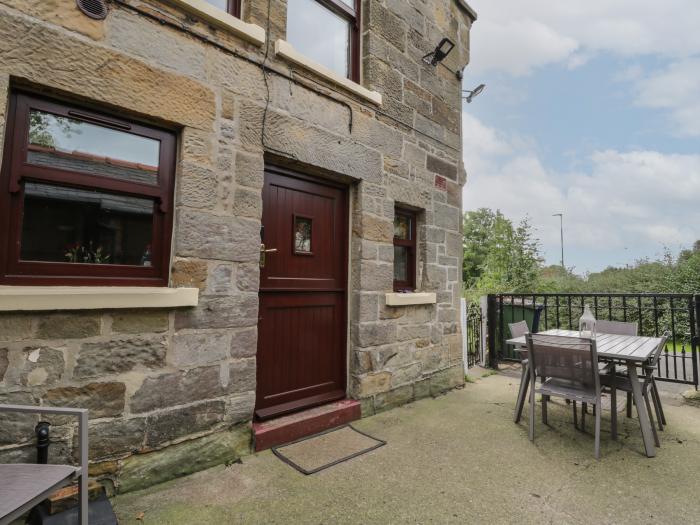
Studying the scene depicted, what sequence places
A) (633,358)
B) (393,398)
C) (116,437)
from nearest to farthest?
1. (116,437)
2. (633,358)
3. (393,398)

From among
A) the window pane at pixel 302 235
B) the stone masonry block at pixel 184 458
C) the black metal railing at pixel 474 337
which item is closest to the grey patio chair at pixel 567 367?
the window pane at pixel 302 235

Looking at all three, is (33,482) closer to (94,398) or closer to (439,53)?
(94,398)

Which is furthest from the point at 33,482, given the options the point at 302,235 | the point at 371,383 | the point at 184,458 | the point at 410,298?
the point at 410,298

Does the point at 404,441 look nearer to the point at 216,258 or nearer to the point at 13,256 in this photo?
the point at 216,258

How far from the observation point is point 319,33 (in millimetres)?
3428

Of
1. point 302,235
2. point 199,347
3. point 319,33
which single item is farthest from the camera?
point 319,33

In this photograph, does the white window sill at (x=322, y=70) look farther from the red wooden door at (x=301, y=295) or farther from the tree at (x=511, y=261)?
the tree at (x=511, y=261)

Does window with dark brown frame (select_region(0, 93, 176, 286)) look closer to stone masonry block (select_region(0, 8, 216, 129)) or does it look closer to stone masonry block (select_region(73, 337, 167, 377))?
stone masonry block (select_region(0, 8, 216, 129))

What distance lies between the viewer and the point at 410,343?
3.96m

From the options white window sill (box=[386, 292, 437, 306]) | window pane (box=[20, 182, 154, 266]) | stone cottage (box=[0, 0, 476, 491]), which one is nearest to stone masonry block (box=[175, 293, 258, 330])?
stone cottage (box=[0, 0, 476, 491])

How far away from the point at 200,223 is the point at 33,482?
5.12 ft

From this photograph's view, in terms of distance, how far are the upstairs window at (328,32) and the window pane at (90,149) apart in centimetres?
172

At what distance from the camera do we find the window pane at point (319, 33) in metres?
3.21

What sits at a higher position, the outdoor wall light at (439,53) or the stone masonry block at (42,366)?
the outdoor wall light at (439,53)
